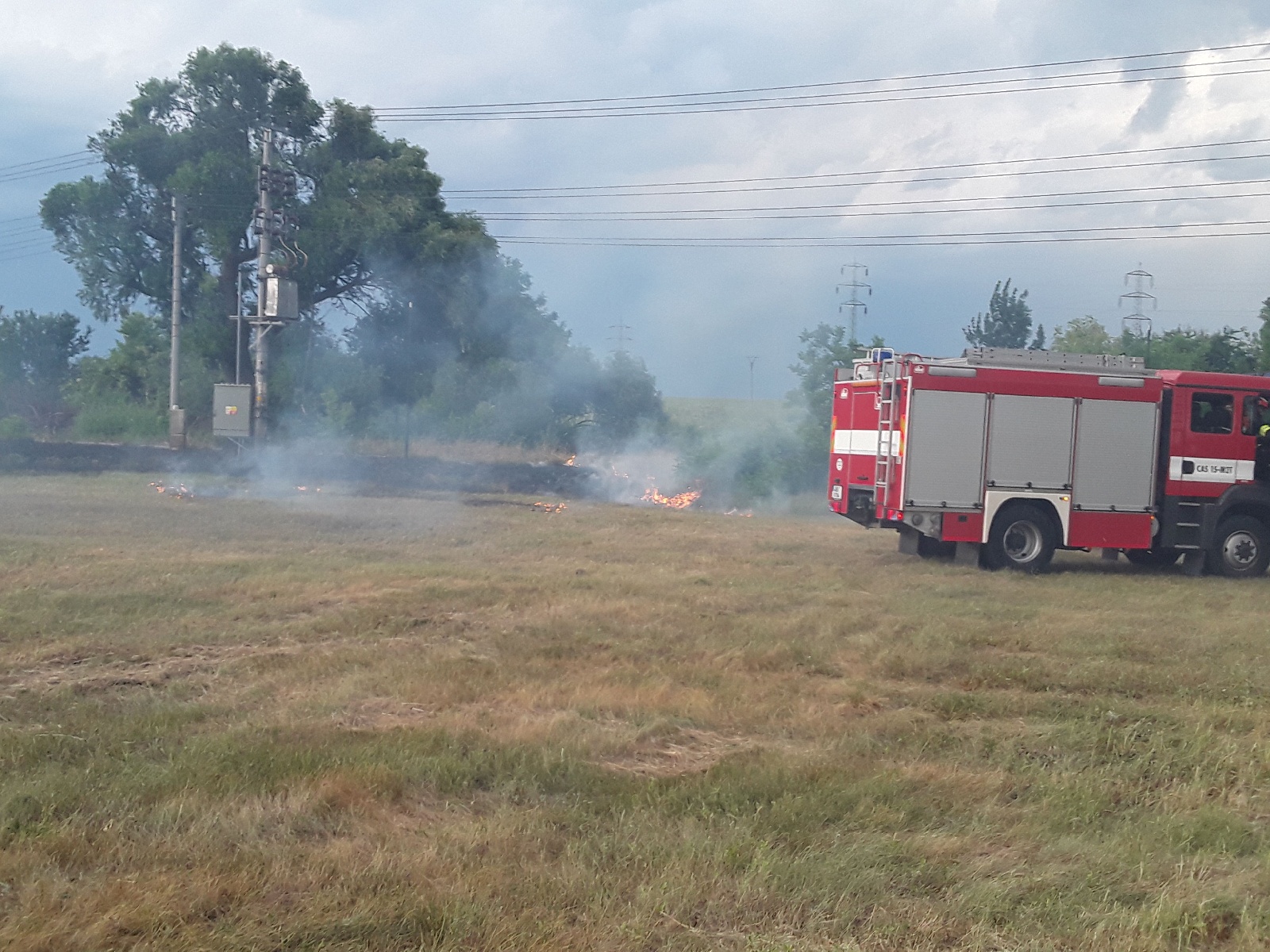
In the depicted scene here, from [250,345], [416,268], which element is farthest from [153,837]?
[250,345]

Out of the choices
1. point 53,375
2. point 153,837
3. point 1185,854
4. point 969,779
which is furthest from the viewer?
point 53,375

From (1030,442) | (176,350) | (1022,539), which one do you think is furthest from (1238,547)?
(176,350)

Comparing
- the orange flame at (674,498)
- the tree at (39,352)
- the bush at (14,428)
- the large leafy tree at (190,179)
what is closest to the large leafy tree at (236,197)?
the large leafy tree at (190,179)

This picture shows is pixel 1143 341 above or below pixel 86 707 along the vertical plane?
above

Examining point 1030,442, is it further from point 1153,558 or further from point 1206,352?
point 1206,352

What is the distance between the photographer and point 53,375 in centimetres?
5506

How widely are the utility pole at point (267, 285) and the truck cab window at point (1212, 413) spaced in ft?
69.6

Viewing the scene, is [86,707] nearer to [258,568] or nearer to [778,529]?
[258,568]

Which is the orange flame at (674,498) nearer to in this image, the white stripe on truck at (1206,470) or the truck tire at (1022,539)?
the truck tire at (1022,539)

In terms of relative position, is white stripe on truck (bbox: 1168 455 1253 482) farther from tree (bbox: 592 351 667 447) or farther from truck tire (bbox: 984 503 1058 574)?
tree (bbox: 592 351 667 447)

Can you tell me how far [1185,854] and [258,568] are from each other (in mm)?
10871

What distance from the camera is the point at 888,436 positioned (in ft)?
53.3

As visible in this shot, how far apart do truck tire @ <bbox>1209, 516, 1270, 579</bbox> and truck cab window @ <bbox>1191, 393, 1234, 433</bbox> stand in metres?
1.37

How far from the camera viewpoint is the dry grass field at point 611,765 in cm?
450
